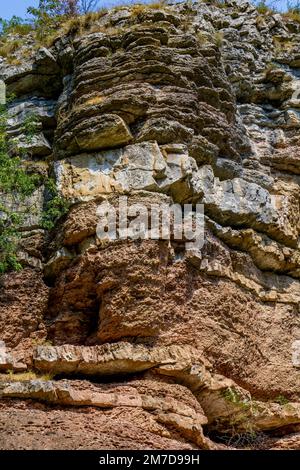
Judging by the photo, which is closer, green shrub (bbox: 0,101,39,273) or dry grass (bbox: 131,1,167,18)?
green shrub (bbox: 0,101,39,273)

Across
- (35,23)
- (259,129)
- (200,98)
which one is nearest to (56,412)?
(200,98)

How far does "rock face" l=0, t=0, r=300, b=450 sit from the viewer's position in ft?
33.3

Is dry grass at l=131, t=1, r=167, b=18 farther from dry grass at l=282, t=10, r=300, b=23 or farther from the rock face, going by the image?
dry grass at l=282, t=10, r=300, b=23

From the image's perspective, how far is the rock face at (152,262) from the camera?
10141 mm

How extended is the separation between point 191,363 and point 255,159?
5.20 metres

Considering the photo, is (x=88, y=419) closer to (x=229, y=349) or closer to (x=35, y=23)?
(x=229, y=349)

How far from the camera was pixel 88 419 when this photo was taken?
966 centimetres

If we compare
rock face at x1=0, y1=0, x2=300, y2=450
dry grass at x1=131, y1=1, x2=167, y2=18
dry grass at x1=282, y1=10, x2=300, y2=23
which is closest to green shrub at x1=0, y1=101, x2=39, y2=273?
rock face at x1=0, y1=0, x2=300, y2=450

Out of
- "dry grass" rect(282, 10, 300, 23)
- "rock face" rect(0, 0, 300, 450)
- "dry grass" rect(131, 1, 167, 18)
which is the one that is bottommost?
"rock face" rect(0, 0, 300, 450)

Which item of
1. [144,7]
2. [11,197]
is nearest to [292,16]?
[144,7]

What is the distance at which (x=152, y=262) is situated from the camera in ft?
36.8

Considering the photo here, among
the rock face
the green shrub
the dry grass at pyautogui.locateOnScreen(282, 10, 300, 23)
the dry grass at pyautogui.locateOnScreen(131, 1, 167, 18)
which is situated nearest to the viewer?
the rock face
